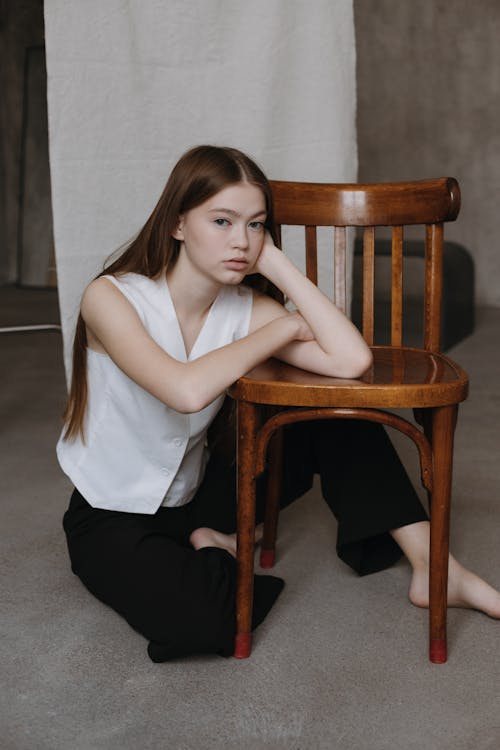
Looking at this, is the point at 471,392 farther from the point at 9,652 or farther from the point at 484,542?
the point at 9,652

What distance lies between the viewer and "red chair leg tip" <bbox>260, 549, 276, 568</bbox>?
6.17 ft

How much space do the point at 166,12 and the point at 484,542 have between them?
4.66 feet

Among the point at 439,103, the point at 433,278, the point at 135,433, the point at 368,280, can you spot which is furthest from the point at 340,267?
the point at 439,103

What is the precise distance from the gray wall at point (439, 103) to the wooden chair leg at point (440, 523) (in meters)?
4.13

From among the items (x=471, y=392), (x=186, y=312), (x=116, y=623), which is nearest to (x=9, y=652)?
(x=116, y=623)

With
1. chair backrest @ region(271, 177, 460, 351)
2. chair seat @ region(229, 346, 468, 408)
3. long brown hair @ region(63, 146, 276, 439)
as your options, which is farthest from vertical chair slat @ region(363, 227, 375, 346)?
chair seat @ region(229, 346, 468, 408)

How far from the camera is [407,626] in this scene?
1.61 m

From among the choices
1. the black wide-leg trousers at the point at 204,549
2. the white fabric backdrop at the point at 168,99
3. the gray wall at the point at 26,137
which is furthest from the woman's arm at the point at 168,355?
the gray wall at the point at 26,137

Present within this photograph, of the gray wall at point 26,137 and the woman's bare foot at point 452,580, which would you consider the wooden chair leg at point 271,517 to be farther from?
the gray wall at point 26,137

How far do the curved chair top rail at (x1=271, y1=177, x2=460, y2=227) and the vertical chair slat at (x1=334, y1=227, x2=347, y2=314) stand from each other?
25mm

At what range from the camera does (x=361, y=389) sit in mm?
1362

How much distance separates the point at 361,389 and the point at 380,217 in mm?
549

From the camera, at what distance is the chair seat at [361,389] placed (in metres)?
1.36

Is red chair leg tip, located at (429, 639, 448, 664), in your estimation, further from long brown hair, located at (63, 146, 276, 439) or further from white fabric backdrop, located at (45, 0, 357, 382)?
white fabric backdrop, located at (45, 0, 357, 382)
